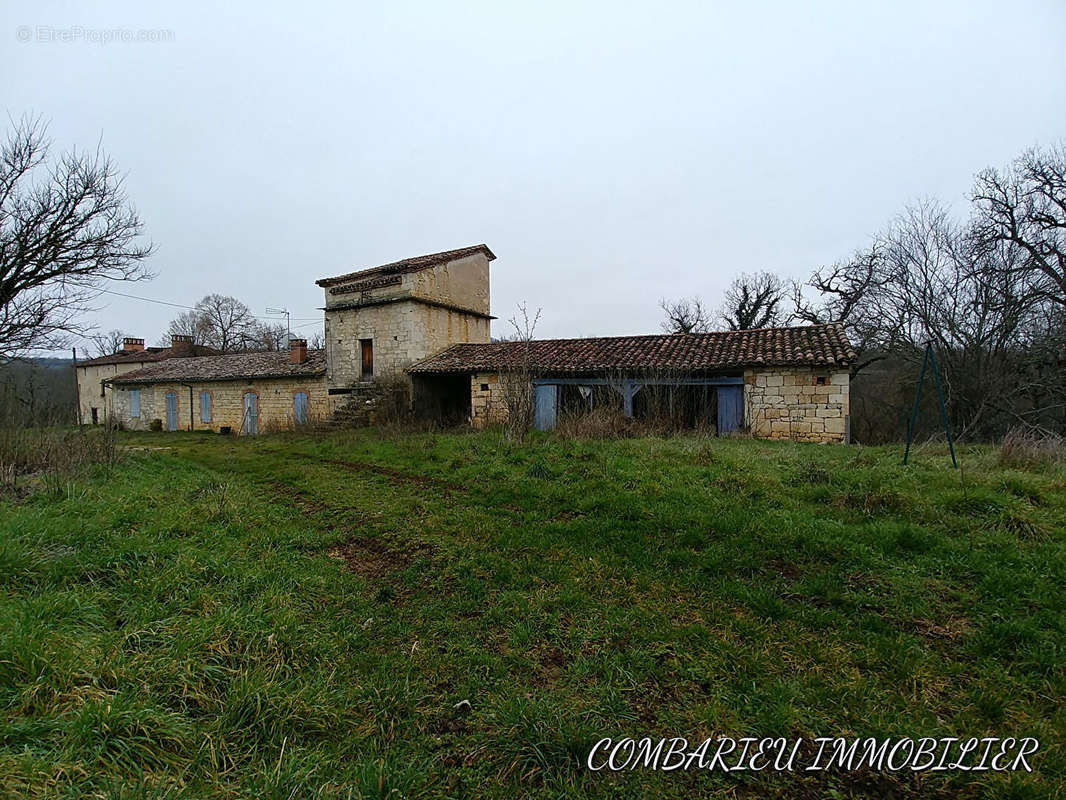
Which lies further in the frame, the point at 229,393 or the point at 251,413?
the point at 229,393

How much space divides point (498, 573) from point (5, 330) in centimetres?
1222

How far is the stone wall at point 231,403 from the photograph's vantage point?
19078 mm

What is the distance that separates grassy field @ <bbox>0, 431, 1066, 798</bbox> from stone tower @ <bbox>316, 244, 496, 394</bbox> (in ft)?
38.6

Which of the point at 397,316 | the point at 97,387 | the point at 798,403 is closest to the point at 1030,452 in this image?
the point at 798,403

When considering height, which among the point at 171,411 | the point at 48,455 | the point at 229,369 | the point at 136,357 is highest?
the point at 136,357

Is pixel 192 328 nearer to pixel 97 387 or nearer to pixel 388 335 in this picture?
pixel 97 387

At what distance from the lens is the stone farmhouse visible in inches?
492

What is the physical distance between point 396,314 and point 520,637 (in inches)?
613

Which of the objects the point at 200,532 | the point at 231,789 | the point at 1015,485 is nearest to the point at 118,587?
the point at 200,532

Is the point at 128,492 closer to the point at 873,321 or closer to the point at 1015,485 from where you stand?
the point at 1015,485

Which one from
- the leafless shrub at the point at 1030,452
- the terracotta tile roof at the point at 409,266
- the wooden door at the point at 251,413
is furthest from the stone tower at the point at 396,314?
the leafless shrub at the point at 1030,452

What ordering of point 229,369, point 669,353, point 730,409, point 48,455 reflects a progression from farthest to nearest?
point 229,369, point 669,353, point 730,409, point 48,455

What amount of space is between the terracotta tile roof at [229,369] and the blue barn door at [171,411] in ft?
2.66

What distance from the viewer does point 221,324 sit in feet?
127
